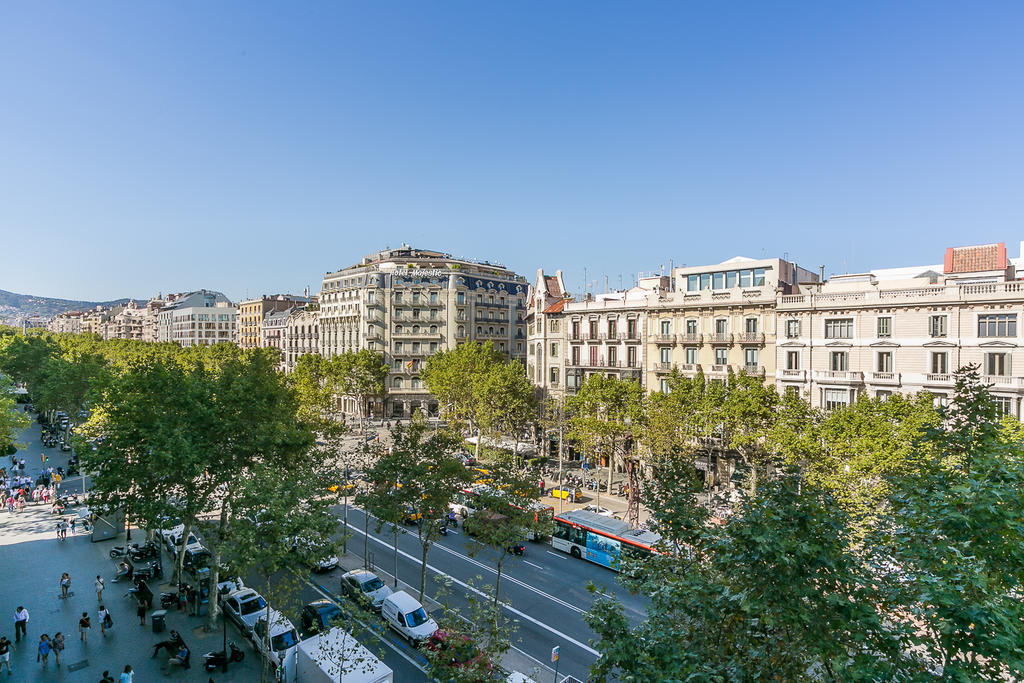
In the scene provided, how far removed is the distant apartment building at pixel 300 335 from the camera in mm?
113188

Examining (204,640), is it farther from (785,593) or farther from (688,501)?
(785,593)

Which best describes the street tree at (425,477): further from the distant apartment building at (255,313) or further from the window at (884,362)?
the distant apartment building at (255,313)

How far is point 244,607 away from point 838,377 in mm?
43597

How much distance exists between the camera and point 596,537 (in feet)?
118

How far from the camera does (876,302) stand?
42.7 metres

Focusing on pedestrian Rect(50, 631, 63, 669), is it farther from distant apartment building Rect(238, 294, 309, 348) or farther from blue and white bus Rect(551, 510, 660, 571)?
distant apartment building Rect(238, 294, 309, 348)

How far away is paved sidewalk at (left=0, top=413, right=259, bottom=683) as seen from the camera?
23.2 meters

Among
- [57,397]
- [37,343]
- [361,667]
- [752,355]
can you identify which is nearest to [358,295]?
[57,397]

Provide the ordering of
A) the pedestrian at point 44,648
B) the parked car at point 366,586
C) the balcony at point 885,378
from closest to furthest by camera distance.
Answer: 1. the pedestrian at point 44,648
2. the parked car at point 366,586
3. the balcony at point 885,378

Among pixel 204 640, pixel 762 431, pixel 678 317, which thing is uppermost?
pixel 678 317

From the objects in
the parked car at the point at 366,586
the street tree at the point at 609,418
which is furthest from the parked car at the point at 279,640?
the street tree at the point at 609,418

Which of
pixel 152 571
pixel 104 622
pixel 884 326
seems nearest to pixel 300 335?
pixel 152 571

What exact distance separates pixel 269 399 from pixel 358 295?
69.7 meters

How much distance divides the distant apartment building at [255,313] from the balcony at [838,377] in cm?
12787
